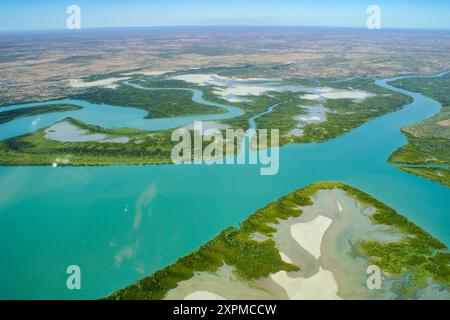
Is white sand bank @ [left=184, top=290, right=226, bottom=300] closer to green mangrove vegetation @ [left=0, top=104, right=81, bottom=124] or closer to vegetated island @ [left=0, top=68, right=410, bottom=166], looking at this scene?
vegetated island @ [left=0, top=68, right=410, bottom=166]

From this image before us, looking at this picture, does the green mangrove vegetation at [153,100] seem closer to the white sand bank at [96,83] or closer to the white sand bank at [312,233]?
the white sand bank at [96,83]

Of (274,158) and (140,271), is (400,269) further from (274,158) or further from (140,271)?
(274,158)

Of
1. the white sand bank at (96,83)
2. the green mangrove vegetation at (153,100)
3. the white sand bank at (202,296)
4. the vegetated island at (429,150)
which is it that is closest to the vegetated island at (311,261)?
the white sand bank at (202,296)

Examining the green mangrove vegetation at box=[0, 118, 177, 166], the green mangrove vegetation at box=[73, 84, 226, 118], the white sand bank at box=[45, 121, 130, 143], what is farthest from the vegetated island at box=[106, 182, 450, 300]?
the green mangrove vegetation at box=[73, 84, 226, 118]

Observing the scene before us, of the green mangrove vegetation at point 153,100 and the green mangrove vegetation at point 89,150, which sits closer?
→ the green mangrove vegetation at point 89,150
